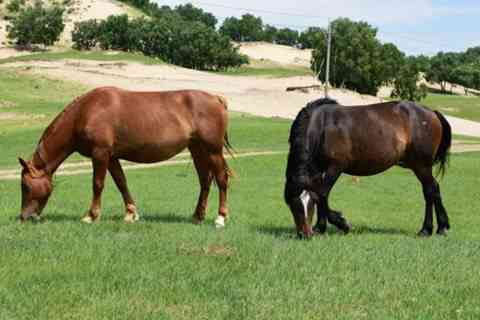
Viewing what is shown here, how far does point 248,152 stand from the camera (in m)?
32.0

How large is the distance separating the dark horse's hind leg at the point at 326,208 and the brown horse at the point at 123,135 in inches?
64.7

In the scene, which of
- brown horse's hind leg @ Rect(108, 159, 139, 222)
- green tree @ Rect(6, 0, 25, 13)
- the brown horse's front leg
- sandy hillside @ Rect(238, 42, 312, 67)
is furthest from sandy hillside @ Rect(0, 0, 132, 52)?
the brown horse's front leg

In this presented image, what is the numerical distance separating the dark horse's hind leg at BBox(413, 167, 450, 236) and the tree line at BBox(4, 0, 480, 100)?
7566 centimetres

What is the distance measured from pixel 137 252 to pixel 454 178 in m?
19.5

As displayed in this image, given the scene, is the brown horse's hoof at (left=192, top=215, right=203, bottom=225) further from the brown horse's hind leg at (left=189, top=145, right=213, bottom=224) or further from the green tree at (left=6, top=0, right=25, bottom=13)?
the green tree at (left=6, top=0, right=25, bottom=13)

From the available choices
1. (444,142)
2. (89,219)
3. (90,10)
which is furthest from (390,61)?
(89,219)

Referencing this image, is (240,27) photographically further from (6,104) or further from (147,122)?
(147,122)

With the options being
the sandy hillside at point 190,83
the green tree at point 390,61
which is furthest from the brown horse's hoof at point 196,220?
the green tree at point 390,61

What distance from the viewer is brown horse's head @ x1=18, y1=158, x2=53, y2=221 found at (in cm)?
1057

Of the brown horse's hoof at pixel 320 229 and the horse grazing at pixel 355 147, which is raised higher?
the horse grazing at pixel 355 147

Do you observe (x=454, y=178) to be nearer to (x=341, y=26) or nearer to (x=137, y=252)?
(x=137, y=252)

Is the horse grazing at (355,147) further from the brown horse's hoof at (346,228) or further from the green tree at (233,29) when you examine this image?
the green tree at (233,29)

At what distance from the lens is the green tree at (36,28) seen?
324 ft

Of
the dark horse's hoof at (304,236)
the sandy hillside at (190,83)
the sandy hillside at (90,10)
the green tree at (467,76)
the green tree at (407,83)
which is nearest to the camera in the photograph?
the dark horse's hoof at (304,236)
